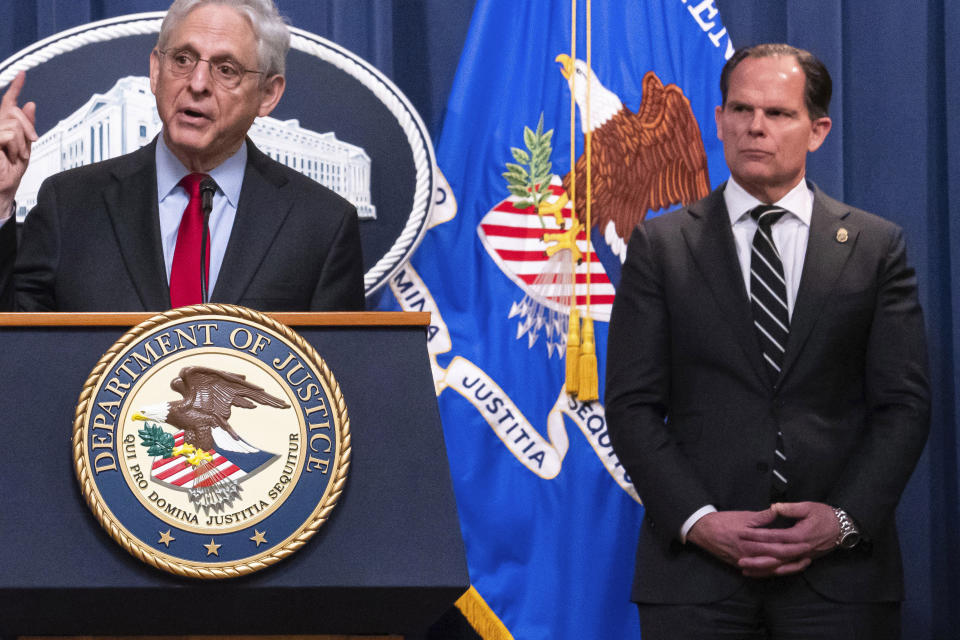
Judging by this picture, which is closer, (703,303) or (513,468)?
(703,303)

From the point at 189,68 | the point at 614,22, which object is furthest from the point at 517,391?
the point at 189,68

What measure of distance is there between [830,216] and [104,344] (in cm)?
147

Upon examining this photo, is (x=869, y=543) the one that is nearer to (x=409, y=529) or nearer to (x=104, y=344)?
(x=409, y=529)

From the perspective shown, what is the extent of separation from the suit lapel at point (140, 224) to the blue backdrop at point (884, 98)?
3.89ft

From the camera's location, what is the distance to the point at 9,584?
3.97ft

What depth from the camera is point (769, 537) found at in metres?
1.99

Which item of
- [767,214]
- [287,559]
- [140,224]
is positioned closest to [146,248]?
[140,224]

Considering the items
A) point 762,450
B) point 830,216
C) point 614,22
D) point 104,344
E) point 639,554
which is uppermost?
point 614,22

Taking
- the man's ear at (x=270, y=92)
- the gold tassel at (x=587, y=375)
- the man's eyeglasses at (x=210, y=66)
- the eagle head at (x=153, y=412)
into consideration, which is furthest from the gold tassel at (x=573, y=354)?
the eagle head at (x=153, y=412)

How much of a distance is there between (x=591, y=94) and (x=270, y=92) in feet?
3.63

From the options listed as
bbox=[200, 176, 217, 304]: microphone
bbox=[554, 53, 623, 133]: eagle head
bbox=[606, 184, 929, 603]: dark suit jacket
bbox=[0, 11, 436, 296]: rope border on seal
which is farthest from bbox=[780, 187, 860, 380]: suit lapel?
bbox=[200, 176, 217, 304]: microphone

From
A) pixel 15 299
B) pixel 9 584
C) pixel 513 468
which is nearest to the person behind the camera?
pixel 9 584

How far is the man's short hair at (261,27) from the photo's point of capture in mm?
1896

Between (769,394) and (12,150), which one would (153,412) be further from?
(769,394)
